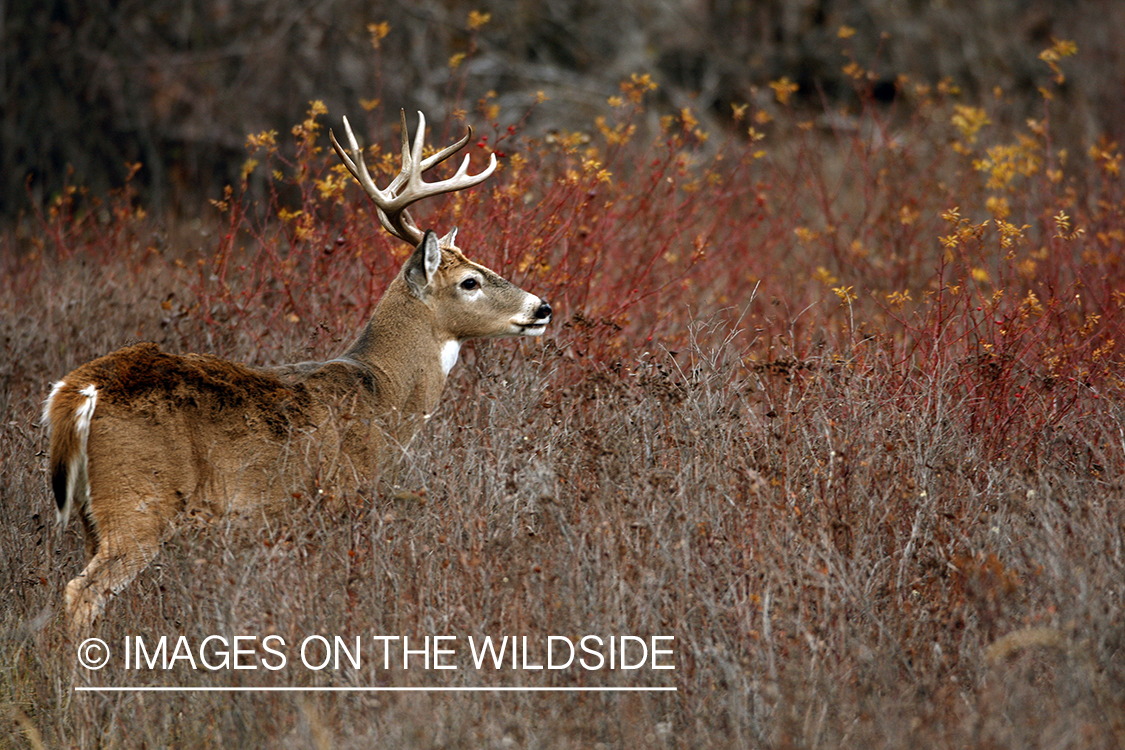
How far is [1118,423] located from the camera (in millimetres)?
5371

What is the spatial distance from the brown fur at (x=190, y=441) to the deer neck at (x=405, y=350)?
0.06m

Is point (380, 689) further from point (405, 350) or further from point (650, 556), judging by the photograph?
point (405, 350)

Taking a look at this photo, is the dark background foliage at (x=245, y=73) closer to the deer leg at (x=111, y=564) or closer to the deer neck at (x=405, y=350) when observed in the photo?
the deer neck at (x=405, y=350)

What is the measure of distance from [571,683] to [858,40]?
49.8ft

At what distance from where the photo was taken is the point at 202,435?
5082 millimetres

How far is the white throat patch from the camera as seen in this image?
640cm

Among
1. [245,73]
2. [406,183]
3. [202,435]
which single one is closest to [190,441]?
[202,435]

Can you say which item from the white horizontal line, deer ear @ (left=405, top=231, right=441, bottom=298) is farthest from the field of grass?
deer ear @ (left=405, top=231, right=441, bottom=298)

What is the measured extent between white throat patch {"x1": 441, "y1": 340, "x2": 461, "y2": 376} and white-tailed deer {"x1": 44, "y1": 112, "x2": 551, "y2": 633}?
20 cm

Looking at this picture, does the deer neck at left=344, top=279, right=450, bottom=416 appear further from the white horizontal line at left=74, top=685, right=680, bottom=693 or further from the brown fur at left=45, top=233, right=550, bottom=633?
the white horizontal line at left=74, top=685, right=680, bottom=693

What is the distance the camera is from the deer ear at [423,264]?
6148 mm

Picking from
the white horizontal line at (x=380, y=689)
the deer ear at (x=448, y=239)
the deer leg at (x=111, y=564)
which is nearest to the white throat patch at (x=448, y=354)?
the deer ear at (x=448, y=239)

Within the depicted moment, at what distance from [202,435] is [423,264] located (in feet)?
5.21

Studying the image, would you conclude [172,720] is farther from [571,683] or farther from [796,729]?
[796,729]
